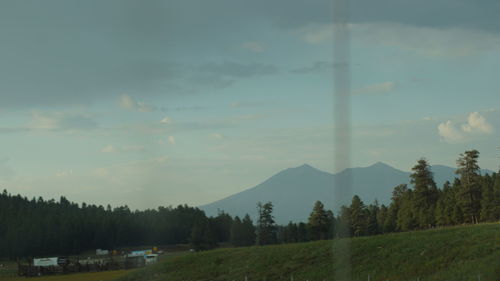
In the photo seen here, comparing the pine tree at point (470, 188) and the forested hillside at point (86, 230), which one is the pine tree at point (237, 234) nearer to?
the forested hillside at point (86, 230)

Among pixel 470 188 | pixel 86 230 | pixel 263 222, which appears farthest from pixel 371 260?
pixel 86 230

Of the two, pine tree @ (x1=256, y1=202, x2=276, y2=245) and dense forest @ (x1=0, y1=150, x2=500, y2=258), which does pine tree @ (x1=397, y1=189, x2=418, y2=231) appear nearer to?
dense forest @ (x1=0, y1=150, x2=500, y2=258)

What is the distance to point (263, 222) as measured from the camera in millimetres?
133125

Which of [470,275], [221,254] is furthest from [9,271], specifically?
[470,275]

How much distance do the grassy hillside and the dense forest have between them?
27516mm

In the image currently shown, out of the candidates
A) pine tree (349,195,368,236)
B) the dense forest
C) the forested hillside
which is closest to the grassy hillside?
the dense forest

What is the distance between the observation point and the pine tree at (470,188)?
10031 centimetres

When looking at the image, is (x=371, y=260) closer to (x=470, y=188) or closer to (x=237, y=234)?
(x=470, y=188)

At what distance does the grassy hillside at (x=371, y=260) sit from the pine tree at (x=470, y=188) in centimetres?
3552

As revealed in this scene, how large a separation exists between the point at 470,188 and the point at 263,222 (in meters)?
48.7

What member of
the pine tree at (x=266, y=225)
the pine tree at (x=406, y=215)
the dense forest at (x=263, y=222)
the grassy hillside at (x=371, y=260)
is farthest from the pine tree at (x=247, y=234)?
the grassy hillside at (x=371, y=260)

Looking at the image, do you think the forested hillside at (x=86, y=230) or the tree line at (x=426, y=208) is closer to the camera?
the tree line at (x=426, y=208)

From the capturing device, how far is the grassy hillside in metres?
51.2

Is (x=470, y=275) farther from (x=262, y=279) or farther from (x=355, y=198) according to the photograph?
(x=355, y=198)
